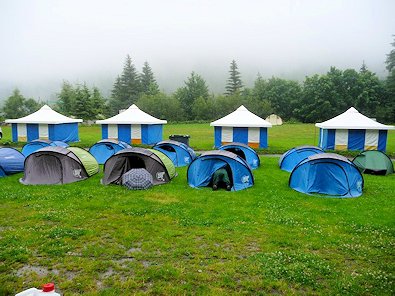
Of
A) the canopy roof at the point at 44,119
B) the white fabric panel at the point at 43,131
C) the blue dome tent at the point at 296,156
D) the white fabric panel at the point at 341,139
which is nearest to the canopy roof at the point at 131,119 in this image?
the canopy roof at the point at 44,119

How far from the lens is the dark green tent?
52.3ft

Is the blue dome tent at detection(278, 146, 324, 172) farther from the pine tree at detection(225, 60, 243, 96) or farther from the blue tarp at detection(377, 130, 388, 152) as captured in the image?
the pine tree at detection(225, 60, 243, 96)

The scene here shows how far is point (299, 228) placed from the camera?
828cm

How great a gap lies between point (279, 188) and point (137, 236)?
6.76 m

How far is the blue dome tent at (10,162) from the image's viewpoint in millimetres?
14359

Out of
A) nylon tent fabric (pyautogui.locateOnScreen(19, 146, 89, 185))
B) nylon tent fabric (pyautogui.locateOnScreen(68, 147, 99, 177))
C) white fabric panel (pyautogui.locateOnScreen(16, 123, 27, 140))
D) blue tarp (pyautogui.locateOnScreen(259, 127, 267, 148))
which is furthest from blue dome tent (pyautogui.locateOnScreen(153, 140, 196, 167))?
white fabric panel (pyautogui.locateOnScreen(16, 123, 27, 140))

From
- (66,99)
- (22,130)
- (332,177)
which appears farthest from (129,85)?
(332,177)

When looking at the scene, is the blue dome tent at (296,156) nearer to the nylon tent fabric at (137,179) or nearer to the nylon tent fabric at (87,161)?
the nylon tent fabric at (137,179)

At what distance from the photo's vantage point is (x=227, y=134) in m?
25.9

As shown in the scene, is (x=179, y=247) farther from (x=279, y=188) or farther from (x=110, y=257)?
(x=279, y=188)

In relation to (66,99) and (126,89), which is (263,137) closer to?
(66,99)

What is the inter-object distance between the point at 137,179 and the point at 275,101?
5583 centimetres

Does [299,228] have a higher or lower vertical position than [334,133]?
lower

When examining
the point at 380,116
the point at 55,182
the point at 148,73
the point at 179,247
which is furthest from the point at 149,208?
the point at 148,73
